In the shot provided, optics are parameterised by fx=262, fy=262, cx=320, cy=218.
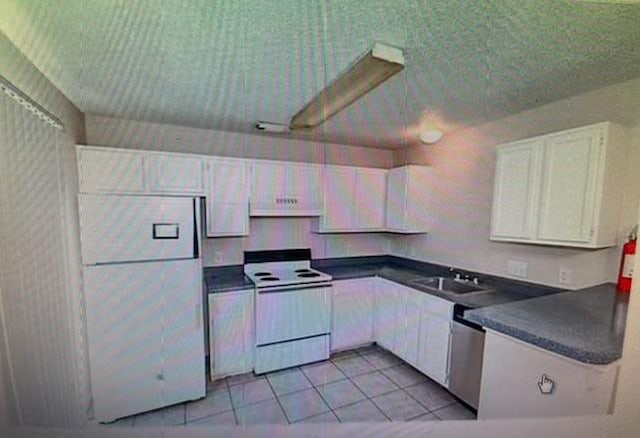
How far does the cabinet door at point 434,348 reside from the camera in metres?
1.59

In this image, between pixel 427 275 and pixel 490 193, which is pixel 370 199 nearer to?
pixel 427 275

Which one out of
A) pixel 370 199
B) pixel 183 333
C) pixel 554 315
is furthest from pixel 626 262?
pixel 183 333

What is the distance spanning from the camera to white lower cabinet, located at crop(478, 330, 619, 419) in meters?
0.71

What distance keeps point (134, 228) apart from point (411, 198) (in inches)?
76.7

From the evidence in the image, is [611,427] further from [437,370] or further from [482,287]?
[482,287]

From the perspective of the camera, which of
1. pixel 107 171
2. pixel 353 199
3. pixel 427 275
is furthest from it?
pixel 353 199

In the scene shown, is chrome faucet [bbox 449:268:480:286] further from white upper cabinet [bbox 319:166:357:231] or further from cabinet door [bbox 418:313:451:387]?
white upper cabinet [bbox 319:166:357:231]

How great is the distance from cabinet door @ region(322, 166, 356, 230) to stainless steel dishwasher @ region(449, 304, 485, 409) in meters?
1.08

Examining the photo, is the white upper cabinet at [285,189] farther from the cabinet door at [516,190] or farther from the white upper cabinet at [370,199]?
the cabinet door at [516,190]

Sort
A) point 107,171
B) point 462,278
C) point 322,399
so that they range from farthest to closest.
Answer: point 462,278 < point 322,399 < point 107,171

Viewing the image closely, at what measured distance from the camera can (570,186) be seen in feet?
3.85

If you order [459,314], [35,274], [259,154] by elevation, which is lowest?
[459,314]

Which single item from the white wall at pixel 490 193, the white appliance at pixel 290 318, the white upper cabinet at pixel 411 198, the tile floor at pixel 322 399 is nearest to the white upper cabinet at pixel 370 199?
the white upper cabinet at pixel 411 198

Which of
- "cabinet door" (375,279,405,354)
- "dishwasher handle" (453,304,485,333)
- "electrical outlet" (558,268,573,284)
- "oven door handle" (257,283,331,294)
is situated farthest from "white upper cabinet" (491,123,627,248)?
"oven door handle" (257,283,331,294)
